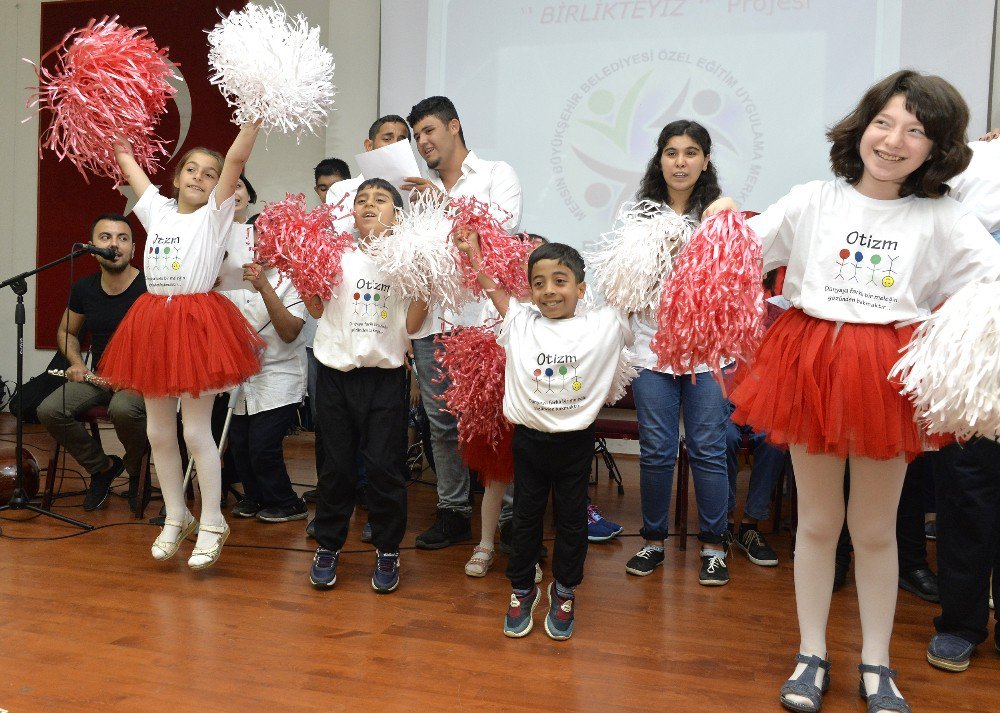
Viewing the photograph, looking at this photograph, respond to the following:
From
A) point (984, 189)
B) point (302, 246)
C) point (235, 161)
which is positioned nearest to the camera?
point (984, 189)

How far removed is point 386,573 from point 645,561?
3.18ft

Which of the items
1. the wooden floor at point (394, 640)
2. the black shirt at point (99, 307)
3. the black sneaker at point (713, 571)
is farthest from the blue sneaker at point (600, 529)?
the black shirt at point (99, 307)

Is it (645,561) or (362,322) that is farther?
(645,561)

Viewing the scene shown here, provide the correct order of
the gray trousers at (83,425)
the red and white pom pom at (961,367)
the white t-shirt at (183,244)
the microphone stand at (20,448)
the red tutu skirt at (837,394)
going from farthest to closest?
the gray trousers at (83,425) → the microphone stand at (20,448) → the white t-shirt at (183,244) → the red tutu skirt at (837,394) → the red and white pom pom at (961,367)

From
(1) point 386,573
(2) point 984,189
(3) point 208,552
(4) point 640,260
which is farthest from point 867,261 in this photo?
(3) point 208,552

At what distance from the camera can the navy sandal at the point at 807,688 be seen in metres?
1.99

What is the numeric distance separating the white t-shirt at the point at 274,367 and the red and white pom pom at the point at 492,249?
4.59ft

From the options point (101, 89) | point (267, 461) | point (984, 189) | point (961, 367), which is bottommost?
point (267, 461)

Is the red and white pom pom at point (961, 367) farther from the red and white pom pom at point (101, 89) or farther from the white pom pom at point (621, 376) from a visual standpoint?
the red and white pom pom at point (101, 89)

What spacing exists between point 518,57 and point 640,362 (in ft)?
10.1

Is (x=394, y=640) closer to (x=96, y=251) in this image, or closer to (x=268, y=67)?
(x=268, y=67)

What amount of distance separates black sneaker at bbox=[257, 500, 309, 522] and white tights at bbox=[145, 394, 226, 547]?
2.31 ft

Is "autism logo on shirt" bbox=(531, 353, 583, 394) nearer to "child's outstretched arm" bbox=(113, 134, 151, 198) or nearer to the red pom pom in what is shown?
the red pom pom

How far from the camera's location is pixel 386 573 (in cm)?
282
